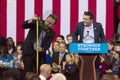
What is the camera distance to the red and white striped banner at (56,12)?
467 inches

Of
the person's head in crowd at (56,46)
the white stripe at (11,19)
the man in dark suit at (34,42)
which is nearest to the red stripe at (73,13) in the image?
the person's head in crowd at (56,46)

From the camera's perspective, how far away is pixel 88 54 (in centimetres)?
885

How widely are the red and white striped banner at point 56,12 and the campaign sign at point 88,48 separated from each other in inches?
125

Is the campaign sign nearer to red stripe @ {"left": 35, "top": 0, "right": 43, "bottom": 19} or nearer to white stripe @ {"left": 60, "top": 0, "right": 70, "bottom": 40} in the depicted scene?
white stripe @ {"left": 60, "top": 0, "right": 70, "bottom": 40}

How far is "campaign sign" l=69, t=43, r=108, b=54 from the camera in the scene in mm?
8641

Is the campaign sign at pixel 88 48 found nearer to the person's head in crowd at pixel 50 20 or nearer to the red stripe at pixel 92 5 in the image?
the person's head in crowd at pixel 50 20

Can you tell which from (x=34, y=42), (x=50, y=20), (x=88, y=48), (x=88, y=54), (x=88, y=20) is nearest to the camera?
(x=88, y=48)

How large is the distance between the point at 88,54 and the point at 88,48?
0.64 feet

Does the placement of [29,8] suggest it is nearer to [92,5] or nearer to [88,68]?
[92,5]

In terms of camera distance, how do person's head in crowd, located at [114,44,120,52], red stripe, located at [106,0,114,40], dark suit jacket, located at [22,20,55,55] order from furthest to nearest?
red stripe, located at [106,0,114,40] < person's head in crowd, located at [114,44,120,52] < dark suit jacket, located at [22,20,55,55]

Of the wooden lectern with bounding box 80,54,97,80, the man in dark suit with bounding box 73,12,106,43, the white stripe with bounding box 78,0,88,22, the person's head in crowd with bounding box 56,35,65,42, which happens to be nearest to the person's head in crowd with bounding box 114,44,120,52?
the white stripe with bounding box 78,0,88,22

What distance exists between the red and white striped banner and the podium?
9.77ft

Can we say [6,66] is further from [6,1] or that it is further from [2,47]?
[6,1]

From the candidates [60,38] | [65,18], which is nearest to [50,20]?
[60,38]
